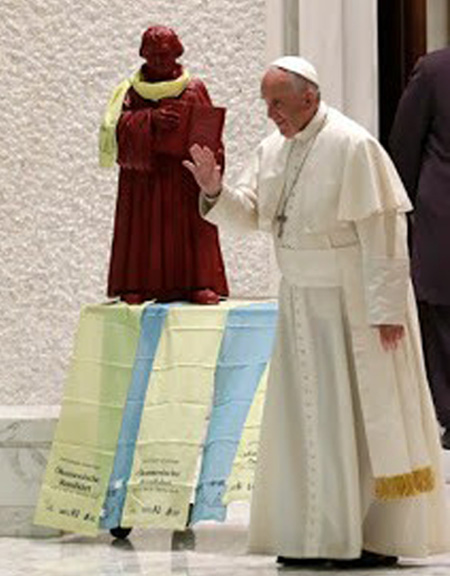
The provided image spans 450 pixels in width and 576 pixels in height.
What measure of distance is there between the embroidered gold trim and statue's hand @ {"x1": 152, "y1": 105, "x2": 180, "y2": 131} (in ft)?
5.37

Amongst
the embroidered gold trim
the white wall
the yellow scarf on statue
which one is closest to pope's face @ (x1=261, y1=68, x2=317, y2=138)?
the yellow scarf on statue

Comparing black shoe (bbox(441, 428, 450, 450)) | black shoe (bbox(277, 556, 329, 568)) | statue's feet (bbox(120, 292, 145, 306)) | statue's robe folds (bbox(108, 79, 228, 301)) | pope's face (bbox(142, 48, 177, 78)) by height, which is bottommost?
black shoe (bbox(441, 428, 450, 450))

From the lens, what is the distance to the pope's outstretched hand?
24.4 ft

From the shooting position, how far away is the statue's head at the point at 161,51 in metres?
8.11

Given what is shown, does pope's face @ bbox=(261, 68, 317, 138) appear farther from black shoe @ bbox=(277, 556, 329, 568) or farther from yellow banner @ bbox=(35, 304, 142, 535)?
black shoe @ bbox=(277, 556, 329, 568)

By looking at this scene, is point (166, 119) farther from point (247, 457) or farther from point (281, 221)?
point (247, 457)

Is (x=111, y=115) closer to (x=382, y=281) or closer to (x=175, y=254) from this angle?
(x=175, y=254)

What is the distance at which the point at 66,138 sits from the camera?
10.7m

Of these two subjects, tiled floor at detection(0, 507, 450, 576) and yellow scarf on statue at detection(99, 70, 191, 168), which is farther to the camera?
yellow scarf on statue at detection(99, 70, 191, 168)

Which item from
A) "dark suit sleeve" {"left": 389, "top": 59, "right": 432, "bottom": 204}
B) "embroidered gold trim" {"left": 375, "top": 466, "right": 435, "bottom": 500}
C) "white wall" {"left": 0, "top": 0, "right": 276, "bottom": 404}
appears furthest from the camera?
"white wall" {"left": 0, "top": 0, "right": 276, "bottom": 404}

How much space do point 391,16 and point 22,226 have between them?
2.36 meters

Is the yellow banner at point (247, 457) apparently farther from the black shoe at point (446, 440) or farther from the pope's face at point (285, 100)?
the black shoe at point (446, 440)

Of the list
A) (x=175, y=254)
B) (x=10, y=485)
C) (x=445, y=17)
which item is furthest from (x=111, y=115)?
(x=445, y=17)

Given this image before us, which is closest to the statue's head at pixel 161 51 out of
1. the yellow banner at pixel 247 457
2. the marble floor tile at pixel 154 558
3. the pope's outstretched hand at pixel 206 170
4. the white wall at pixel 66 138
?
the pope's outstretched hand at pixel 206 170
